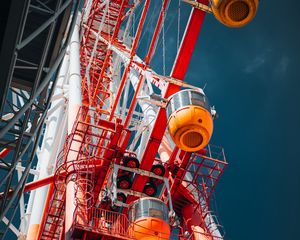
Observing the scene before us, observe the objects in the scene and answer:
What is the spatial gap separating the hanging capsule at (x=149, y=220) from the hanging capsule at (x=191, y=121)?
2092 mm

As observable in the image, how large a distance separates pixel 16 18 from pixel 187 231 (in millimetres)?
11311

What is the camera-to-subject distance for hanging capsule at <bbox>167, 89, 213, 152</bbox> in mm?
15844

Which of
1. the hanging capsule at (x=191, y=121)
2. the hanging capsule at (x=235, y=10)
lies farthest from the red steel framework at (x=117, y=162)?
the hanging capsule at (x=235, y=10)

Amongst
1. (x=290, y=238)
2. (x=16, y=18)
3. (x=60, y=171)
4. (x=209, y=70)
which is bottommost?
(x=16, y=18)

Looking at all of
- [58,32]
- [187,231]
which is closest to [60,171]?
[187,231]

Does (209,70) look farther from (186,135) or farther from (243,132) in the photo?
(186,135)

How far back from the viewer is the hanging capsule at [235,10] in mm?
14727

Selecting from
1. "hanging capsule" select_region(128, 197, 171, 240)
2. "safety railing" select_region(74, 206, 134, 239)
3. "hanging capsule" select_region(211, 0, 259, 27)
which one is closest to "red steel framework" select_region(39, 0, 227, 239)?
"safety railing" select_region(74, 206, 134, 239)

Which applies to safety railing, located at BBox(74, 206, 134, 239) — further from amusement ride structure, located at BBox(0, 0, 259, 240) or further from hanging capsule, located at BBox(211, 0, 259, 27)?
hanging capsule, located at BBox(211, 0, 259, 27)

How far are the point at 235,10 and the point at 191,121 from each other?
333 cm

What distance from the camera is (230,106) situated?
157ft

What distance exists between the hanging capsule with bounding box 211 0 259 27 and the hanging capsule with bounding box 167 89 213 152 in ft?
8.29

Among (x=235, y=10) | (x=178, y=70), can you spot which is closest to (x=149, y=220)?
(x=178, y=70)

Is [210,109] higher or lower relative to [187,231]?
higher
